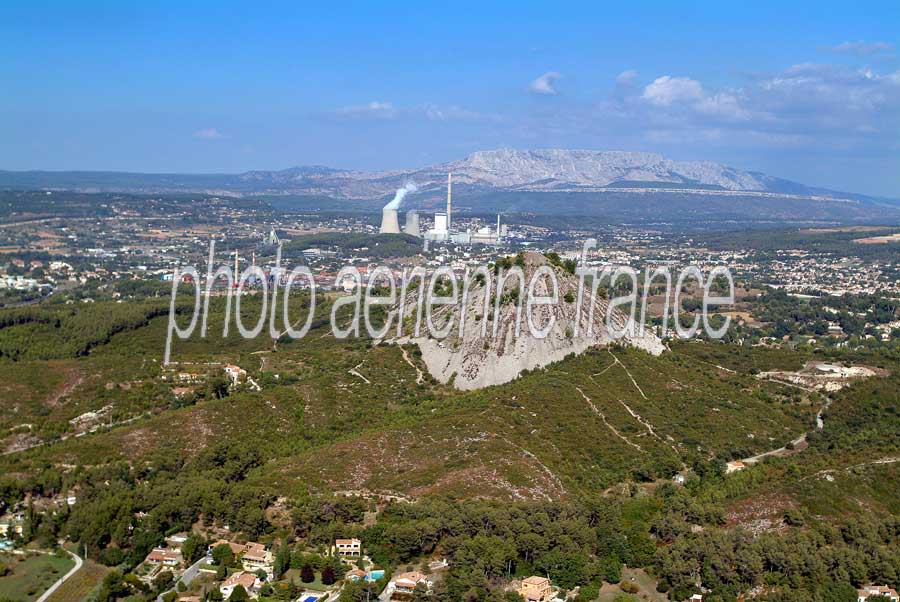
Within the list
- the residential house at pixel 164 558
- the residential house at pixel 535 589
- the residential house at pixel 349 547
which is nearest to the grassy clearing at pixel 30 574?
the residential house at pixel 164 558

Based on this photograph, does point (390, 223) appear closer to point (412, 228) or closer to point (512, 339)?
point (412, 228)

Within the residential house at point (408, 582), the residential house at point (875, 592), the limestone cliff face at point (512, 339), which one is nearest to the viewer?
the residential house at point (408, 582)

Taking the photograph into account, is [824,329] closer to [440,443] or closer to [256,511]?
[440,443]

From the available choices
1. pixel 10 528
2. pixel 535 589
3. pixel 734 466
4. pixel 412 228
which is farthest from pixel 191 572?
pixel 412 228

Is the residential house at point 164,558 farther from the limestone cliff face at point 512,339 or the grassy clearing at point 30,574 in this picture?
the limestone cliff face at point 512,339

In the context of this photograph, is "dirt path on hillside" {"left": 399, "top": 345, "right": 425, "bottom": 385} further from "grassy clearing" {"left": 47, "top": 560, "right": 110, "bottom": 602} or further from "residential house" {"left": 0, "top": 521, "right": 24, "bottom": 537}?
"grassy clearing" {"left": 47, "top": 560, "right": 110, "bottom": 602}

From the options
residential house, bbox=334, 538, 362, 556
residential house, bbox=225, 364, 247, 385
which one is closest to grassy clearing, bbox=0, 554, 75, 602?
residential house, bbox=334, 538, 362, 556

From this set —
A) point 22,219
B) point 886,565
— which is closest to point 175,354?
point 886,565
